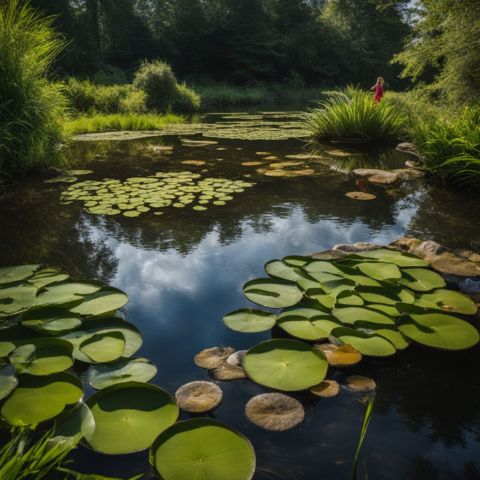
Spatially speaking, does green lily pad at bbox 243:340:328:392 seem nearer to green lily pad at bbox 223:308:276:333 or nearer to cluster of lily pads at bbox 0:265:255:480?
green lily pad at bbox 223:308:276:333

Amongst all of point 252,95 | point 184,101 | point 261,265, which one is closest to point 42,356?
point 261,265

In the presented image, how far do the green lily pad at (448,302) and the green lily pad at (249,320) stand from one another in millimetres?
727

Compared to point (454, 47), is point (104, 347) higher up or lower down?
lower down

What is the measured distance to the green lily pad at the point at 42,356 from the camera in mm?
1330

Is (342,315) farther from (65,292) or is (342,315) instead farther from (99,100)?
(99,100)

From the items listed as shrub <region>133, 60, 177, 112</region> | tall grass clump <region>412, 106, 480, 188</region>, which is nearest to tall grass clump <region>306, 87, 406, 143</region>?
tall grass clump <region>412, 106, 480, 188</region>

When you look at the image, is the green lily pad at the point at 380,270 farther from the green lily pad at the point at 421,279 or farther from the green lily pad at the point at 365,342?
the green lily pad at the point at 365,342

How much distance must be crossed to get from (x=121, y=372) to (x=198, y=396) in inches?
11.9

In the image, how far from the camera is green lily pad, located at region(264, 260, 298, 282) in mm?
2080

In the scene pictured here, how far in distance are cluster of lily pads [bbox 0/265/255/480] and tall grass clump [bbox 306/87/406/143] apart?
20.5 feet

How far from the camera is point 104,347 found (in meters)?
1.49

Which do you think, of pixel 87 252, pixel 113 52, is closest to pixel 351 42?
pixel 113 52

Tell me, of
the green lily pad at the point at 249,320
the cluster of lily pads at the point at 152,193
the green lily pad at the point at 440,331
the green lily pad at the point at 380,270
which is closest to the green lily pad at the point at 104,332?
the green lily pad at the point at 249,320

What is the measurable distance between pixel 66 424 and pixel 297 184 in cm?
362
